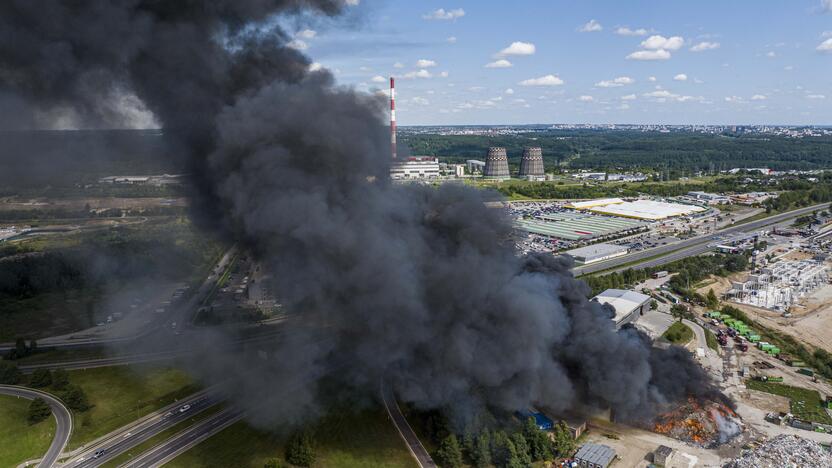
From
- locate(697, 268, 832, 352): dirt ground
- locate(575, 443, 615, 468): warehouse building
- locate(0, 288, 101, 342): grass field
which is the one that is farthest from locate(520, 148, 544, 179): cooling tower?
locate(575, 443, 615, 468): warehouse building

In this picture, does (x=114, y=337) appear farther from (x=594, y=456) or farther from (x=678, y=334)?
(x=678, y=334)

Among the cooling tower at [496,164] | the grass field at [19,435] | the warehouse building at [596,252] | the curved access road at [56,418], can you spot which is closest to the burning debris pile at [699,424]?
the curved access road at [56,418]

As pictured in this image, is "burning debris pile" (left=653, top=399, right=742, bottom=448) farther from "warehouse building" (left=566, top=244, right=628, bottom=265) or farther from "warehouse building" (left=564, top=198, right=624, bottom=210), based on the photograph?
"warehouse building" (left=564, top=198, right=624, bottom=210)

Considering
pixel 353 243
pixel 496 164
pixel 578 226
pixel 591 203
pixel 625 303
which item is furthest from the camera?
pixel 496 164

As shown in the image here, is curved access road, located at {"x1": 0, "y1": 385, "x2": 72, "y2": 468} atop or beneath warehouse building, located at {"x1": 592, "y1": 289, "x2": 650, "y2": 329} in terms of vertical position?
beneath

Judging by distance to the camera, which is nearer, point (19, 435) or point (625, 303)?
point (19, 435)

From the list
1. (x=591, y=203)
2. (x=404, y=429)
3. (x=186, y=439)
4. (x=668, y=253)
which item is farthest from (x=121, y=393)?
(x=591, y=203)

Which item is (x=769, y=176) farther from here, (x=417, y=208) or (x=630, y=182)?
(x=417, y=208)
